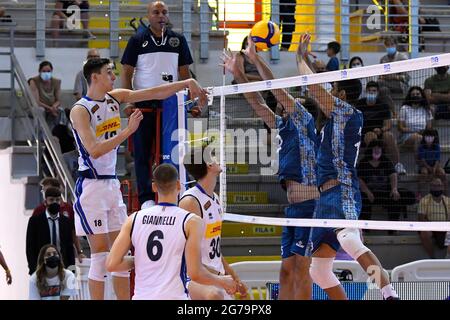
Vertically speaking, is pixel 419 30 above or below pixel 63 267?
above

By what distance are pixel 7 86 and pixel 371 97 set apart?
5.70m

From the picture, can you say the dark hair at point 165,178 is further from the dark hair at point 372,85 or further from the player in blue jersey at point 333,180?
the dark hair at point 372,85

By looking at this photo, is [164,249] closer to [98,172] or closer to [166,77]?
[98,172]

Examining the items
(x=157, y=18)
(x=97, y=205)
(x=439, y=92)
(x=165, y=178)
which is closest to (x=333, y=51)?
(x=439, y=92)

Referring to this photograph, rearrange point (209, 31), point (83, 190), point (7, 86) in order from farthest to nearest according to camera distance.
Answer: point (209, 31)
point (7, 86)
point (83, 190)

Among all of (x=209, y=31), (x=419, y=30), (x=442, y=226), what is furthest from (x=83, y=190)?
(x=419, y=30)

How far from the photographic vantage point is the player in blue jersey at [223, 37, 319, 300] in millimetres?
10781

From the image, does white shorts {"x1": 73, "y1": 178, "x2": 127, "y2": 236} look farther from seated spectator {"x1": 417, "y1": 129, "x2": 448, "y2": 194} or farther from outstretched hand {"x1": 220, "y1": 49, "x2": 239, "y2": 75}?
seated spectator {"x1": 417, "y1": 129, "x2": 448, "y2": 194}

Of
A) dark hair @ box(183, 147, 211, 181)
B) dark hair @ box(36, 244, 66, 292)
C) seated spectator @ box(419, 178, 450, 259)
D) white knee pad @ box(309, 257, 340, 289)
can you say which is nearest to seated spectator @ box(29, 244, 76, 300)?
dark hair @ box(36, 244, 66, 292)

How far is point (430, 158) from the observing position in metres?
14.5

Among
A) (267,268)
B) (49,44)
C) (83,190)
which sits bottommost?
(267,268)

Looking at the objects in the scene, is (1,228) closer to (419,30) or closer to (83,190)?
(83,190)

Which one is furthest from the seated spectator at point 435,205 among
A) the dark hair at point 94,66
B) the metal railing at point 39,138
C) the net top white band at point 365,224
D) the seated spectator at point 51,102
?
the dark hair at point 94,66

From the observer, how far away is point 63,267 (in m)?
12.8
